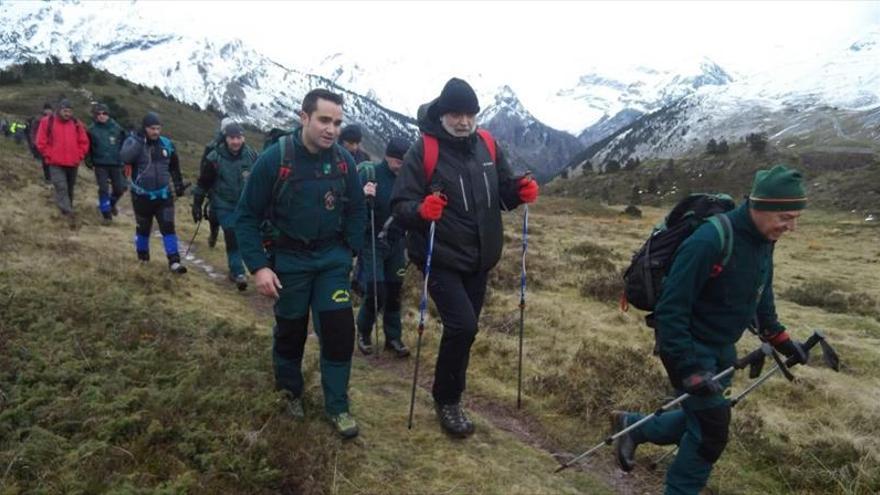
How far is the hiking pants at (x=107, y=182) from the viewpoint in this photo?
1689 centimetres

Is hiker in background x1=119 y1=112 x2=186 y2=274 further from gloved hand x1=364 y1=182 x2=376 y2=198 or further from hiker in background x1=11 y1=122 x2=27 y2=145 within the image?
hiker in background x1=11 y1=122 x2=27 y2=145

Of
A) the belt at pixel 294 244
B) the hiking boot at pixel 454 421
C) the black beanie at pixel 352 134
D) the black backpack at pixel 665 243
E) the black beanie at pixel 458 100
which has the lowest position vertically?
the hiking boot at pixel 454 421

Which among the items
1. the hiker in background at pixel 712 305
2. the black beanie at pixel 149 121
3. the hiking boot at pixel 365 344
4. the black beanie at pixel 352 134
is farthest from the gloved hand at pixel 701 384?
the black beanie at pixel 149 121

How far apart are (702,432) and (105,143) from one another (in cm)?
1624

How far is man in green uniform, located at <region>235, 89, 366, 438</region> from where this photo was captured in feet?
18.9

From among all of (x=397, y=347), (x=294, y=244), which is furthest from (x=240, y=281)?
(x=294, y=244)

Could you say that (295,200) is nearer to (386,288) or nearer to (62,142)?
(386,288)

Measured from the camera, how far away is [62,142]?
15.5 m

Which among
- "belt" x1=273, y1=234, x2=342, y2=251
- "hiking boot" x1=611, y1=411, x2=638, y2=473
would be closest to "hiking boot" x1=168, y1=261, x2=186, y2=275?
"belt" x1=273, y1=234, x2=342, y2=251

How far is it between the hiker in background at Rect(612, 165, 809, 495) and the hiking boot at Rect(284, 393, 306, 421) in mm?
3342

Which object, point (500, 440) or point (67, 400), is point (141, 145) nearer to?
point (67, 400)

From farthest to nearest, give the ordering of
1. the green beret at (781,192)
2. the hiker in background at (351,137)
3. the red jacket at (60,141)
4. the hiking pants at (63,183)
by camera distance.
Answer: the hiking pants at (63,183)
the red jacket at (60,141)
the hiker in background at (351,137)
the green beret at (781,192)

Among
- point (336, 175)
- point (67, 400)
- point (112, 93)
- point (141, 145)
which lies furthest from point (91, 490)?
point (112, 93)

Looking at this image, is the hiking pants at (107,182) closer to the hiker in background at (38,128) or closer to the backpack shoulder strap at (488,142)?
the hiker in background at (38,128)
